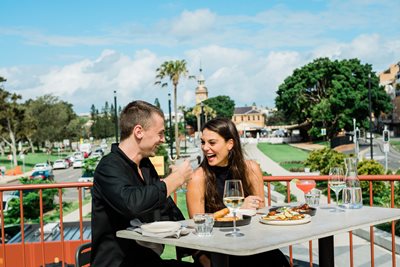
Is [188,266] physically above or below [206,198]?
below

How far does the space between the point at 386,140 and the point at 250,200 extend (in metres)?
25.5

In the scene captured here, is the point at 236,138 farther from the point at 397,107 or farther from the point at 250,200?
the point at 397,107

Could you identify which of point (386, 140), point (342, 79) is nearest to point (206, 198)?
point (386, 140)

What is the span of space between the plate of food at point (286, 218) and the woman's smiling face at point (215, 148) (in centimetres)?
101

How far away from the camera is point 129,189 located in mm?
2828

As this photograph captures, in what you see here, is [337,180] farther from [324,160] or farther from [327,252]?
[324,160]

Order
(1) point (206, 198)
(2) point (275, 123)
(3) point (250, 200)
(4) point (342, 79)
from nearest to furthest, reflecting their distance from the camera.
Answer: (3) point (250, 200) → (1) point (206, 198) → (4) point (342, 79) → (2) point (275, 123)

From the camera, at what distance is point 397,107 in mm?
97750

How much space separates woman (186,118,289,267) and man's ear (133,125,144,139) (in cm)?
94

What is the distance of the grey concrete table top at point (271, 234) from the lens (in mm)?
2506

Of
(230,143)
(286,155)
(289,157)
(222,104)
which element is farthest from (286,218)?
(222,104)

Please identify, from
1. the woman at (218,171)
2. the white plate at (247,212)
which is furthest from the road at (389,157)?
the white plate at (247,212)

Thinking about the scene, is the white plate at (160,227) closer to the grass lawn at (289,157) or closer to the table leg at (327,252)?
the table leg at (327,252)

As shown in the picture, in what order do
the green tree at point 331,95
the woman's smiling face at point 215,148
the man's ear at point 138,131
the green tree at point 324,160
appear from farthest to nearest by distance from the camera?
the green tree at point 331,95, the green tree at point 324,160, the woman's smiling face at point 215,148, the man's ear at point 138,131
